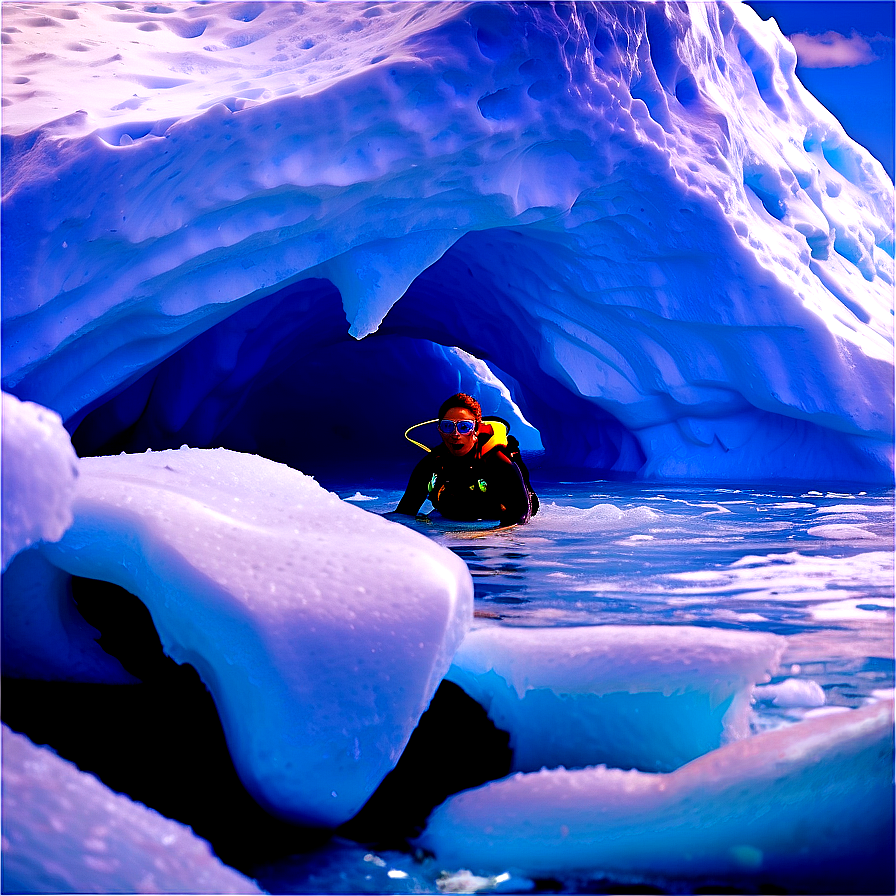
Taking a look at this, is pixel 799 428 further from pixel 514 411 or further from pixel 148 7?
pixel 514 411

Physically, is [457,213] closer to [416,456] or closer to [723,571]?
[723,571]

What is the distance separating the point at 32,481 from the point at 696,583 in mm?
2606

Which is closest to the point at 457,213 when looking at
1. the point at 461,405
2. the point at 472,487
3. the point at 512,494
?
the point at 461,405

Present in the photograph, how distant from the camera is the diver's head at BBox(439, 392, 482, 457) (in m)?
4.48

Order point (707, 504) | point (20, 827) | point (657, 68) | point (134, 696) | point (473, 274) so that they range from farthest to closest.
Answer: point (473, 274)
point (657, 68)
point (707, 504)
point (134, 696)
point (20, 827)

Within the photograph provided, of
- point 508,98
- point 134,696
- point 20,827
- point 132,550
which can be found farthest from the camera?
point 508,98

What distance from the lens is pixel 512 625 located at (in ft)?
8.46

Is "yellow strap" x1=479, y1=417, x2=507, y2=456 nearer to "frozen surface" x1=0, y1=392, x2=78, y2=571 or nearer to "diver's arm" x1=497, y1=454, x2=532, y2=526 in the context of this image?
"diver's arm" x1=497, y1=454, x2=532, y2=526

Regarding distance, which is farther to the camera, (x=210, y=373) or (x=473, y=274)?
(x=473, y=274)

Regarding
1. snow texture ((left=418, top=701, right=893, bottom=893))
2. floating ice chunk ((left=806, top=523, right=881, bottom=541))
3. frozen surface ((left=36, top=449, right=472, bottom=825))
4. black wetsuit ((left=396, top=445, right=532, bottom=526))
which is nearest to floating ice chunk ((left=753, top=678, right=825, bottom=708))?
snow texture ((left=418, top=701, right=893, bottom=893))

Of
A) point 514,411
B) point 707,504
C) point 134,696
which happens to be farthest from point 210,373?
point 514,411

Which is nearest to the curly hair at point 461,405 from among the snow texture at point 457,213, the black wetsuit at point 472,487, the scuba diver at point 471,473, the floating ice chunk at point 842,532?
the scuba diver at point 471,473

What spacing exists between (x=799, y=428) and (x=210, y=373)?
5.21 meters

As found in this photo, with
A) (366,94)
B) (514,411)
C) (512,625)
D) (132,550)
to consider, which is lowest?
(514,411)
